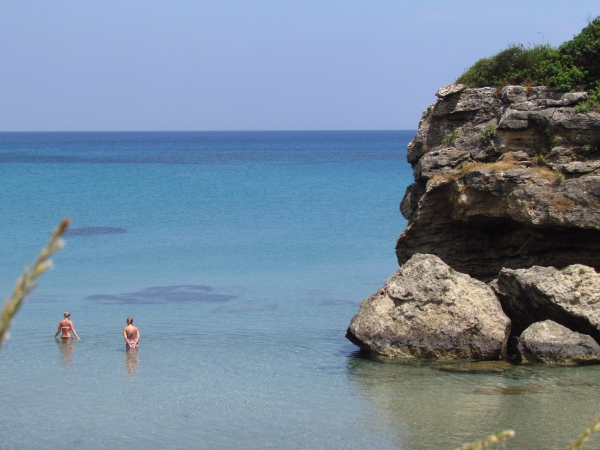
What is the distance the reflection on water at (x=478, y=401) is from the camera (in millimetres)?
13352

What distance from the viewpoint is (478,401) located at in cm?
1490

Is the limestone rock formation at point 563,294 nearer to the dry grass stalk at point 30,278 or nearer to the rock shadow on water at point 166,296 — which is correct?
the rock shadow on water at point 166,296

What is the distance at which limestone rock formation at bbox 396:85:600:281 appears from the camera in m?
18.1

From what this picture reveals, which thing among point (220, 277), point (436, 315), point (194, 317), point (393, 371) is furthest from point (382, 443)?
point (220, 277)

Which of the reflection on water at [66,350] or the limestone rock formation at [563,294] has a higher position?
the limestone rock formation at [563,294]

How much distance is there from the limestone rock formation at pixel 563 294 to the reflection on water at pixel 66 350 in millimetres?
10118

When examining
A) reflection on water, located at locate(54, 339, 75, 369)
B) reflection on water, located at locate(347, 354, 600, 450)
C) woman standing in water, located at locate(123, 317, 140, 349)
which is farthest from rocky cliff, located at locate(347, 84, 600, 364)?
reflection on water, located at locate(54, 339, 75, 369)

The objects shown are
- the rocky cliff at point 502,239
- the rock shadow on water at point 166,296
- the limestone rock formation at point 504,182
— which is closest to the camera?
the rocky cliff at point 502,239

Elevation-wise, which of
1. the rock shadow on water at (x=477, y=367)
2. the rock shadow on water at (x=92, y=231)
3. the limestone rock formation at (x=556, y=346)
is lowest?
the rock shadow on water at (x=92, y=231)

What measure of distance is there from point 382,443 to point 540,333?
563 centimetres

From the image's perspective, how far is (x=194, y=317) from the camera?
2281 centimetres

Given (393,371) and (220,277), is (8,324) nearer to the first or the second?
(393,371)

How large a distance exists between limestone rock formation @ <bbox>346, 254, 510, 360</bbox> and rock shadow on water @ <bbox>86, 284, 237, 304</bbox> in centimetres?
838

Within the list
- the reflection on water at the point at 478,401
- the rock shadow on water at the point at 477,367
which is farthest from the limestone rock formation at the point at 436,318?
the reflection on water at the point at 478,401
